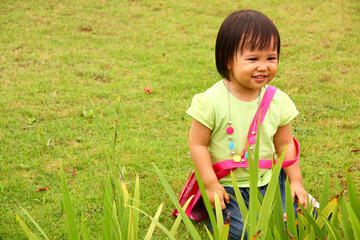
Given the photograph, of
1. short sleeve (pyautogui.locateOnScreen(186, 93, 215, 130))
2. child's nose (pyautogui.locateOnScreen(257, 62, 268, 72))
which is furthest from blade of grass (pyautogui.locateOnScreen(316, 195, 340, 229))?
short sleeve (pyautogui.locateOnScreen(186, 93, 215, 130))

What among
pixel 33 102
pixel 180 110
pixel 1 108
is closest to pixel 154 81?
pixel 180 110

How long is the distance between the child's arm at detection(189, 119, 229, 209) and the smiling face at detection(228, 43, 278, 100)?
0.37 meters

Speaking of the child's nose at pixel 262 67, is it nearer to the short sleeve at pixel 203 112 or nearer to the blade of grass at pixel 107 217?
the short sleeve at pixel 203 112

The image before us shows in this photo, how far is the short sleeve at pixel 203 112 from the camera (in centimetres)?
250

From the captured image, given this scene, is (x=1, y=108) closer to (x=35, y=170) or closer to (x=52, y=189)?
(x=35, y=170)

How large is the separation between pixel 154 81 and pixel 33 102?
4.69 ft

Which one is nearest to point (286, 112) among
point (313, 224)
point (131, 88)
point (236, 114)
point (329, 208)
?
point (236, 114)

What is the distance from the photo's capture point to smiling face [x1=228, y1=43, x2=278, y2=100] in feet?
7.52

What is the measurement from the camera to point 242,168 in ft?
8.53

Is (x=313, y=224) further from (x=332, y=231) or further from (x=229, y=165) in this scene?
(x=229, y=165)

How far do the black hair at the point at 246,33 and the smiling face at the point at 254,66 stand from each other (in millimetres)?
27

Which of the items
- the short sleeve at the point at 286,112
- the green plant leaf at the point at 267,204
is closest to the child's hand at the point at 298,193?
the short sleeve at the point at 286,112

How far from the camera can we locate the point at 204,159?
2506 mm

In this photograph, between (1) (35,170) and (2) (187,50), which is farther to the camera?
(2) (187,50)
